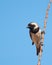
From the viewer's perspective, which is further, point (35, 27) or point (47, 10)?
point (35, 27)

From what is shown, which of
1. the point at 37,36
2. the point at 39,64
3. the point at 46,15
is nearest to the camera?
the point at 39,64

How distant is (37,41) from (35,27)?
1.38ft

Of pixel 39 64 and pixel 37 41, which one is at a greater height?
pixel 39 64

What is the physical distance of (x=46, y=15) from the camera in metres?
2.45

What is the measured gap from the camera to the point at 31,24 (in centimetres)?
648

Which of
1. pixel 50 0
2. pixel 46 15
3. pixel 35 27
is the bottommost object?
pixel 35 27

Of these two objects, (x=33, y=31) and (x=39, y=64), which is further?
(x=33, y=31)

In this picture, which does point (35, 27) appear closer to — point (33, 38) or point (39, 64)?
point (33, 38)

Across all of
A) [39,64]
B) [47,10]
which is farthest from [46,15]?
[39,64]

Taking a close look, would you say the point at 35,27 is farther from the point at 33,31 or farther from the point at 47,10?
the point at 47,10

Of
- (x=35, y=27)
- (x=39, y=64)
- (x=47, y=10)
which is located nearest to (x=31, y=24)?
(x=35, y=27)

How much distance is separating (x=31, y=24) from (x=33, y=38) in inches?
18.4

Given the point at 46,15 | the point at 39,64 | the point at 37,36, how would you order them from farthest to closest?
the point at 37,36 → the point at 46,15 → the point at 39,64

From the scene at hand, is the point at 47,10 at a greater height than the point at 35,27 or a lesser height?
greater
